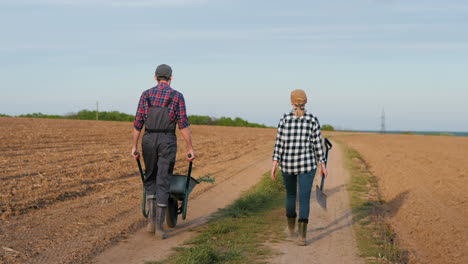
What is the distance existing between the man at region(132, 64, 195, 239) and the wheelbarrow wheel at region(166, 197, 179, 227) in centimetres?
58

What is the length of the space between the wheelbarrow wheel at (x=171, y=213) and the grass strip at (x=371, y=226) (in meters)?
2.62

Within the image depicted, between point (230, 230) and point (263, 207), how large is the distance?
218 centimetres

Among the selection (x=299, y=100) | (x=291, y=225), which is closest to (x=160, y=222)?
(x=291, y=225)

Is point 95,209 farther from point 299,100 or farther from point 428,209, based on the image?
point 428,209

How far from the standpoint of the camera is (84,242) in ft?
22.0

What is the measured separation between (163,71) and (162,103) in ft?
1.49

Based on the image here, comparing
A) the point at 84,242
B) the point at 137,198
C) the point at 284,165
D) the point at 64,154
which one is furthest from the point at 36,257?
the point at 64,154

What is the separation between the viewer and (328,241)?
23.6ft

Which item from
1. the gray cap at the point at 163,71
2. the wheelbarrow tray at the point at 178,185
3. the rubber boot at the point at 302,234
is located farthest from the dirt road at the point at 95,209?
the gray cap at the point at 163,71

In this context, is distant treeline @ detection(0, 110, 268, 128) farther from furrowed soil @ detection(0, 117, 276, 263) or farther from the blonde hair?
the blonde hair

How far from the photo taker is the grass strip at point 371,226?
21.0 ft

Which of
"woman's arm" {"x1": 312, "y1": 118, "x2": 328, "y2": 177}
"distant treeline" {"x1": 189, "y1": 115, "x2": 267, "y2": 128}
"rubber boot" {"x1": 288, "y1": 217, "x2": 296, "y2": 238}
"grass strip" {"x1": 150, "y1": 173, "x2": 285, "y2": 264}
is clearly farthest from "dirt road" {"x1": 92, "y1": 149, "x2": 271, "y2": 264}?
"distant treeline" {"x1": 189, "y1": 115, "x2": 267, "y2": 128}

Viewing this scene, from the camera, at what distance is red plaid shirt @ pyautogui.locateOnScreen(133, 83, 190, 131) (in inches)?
267

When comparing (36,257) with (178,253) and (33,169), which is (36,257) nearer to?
(178,253)
